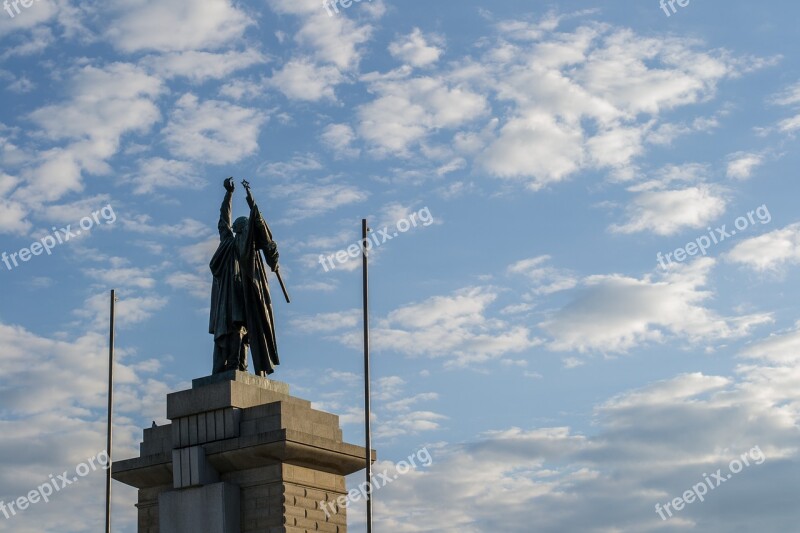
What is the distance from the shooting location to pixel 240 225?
3108 centimetres

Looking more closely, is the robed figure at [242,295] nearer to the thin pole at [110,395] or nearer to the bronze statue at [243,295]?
the bronze statue at [243,295]

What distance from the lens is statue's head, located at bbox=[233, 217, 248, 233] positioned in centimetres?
3100

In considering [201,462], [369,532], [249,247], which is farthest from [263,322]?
[369,532]

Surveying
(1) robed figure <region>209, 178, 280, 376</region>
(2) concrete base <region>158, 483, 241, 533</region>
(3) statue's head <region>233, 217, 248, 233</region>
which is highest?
(3) statue's head <region>233, 217, 248, 233</region>

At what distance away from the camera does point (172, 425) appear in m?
29.7

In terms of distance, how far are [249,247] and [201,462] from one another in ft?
17.1

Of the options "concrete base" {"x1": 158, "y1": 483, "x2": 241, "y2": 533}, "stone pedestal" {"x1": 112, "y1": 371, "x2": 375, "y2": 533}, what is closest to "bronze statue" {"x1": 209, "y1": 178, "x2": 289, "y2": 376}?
"stone pedestal" {"x1": 112, "y1": 371, "x2": 375, "y2": 533}

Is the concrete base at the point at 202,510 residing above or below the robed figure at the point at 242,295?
below

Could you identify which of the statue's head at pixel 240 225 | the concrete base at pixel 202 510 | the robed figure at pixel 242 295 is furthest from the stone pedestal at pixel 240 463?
the statue's head at pixel 240 225

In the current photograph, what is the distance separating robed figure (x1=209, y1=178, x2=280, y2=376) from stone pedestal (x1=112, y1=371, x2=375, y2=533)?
0.80 metres

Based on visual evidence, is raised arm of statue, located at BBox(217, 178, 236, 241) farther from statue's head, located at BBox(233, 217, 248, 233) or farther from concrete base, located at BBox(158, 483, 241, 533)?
concrete base, located at BBox(158, 483, 241, 533)

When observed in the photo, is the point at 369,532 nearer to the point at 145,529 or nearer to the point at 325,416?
the point at 325,416

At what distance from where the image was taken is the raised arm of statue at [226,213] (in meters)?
31.4

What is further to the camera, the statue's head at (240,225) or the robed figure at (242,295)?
the statue's head at (240,225)
